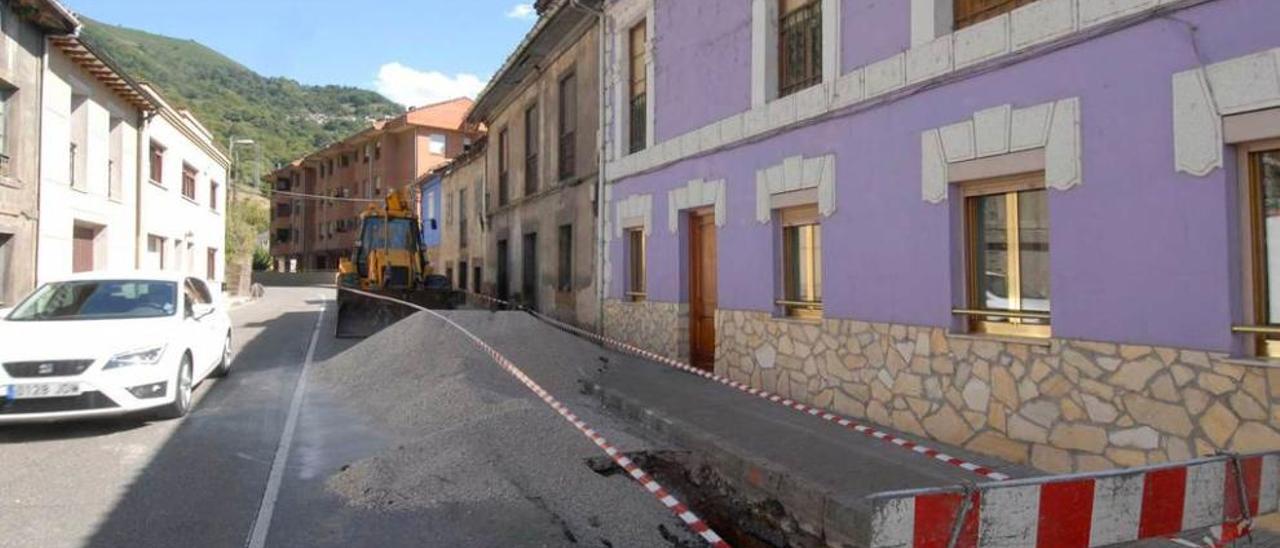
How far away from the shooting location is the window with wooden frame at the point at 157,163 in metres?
21.7

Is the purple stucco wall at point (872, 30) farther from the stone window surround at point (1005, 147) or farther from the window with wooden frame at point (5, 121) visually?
the window with wooden frame at point (5, 121)

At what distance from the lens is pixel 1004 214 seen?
18.9 ft

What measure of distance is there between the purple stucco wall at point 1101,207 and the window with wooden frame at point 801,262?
53 cm

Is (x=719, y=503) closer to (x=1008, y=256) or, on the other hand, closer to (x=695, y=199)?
(x=1008, y=256)

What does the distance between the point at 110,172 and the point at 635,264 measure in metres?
14.0

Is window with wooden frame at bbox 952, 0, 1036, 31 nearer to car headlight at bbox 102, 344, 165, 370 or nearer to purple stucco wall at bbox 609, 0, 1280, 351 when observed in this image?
purple stucco wall at bbox 609, 0, 1280, 351

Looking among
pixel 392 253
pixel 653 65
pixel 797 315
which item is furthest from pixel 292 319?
pixel 797 315

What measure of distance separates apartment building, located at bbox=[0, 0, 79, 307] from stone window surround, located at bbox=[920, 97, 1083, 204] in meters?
14.1

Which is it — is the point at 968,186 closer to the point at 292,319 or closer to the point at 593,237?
the point at 593,237

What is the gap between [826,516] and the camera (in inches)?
180

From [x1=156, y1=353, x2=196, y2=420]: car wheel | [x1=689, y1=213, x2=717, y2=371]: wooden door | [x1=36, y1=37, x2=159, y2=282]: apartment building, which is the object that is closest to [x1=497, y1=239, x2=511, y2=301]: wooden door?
[x1=36, y1=37, x2=159, y2=282]: apartment building

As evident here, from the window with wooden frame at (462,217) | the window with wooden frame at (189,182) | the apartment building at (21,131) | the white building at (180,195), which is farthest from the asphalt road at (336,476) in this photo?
the window with wooden frame at (189,182)

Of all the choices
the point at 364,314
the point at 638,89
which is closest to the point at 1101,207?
the point at 638,89

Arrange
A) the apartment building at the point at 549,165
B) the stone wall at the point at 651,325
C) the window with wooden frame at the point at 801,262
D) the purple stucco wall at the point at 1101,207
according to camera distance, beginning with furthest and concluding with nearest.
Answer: the apartment building at the point at 549,165
the stone wall at the point at 651,325
the window with wooden frame at the point at 801,262
the purple stucco wall at the point at 1101,207
